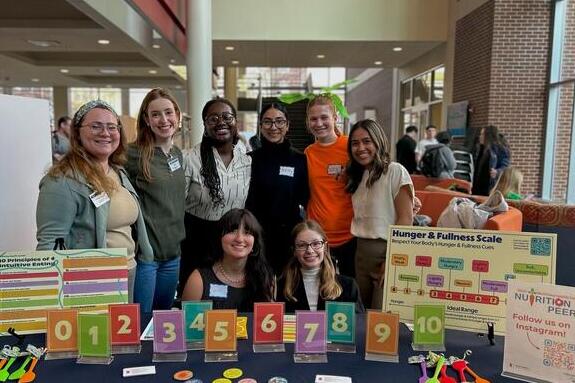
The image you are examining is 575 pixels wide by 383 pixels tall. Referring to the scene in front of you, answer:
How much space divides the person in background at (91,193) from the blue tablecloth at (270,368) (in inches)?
18.3

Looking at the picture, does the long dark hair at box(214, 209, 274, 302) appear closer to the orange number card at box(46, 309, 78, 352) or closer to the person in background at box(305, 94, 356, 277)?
the person in background at box(305, 94, 356, 277)

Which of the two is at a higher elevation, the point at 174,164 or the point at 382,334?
the point at 174,164

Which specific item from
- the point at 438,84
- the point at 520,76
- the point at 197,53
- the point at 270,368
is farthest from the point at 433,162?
the point at 270,368

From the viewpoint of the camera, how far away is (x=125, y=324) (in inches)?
52.1

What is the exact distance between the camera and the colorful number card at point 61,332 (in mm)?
1298

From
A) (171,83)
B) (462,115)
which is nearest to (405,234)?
(462,115)

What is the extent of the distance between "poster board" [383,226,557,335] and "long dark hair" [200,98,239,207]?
1.09 m

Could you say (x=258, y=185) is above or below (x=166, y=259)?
above

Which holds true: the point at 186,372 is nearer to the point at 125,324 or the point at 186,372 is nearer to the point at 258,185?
the point at 125,324

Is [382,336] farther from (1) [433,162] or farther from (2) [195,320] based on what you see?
(1) [433,162]

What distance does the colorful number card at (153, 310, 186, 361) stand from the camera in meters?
1.29

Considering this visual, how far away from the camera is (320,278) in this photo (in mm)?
1895

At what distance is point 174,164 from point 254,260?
0.61m

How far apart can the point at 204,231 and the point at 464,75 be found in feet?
22.6
